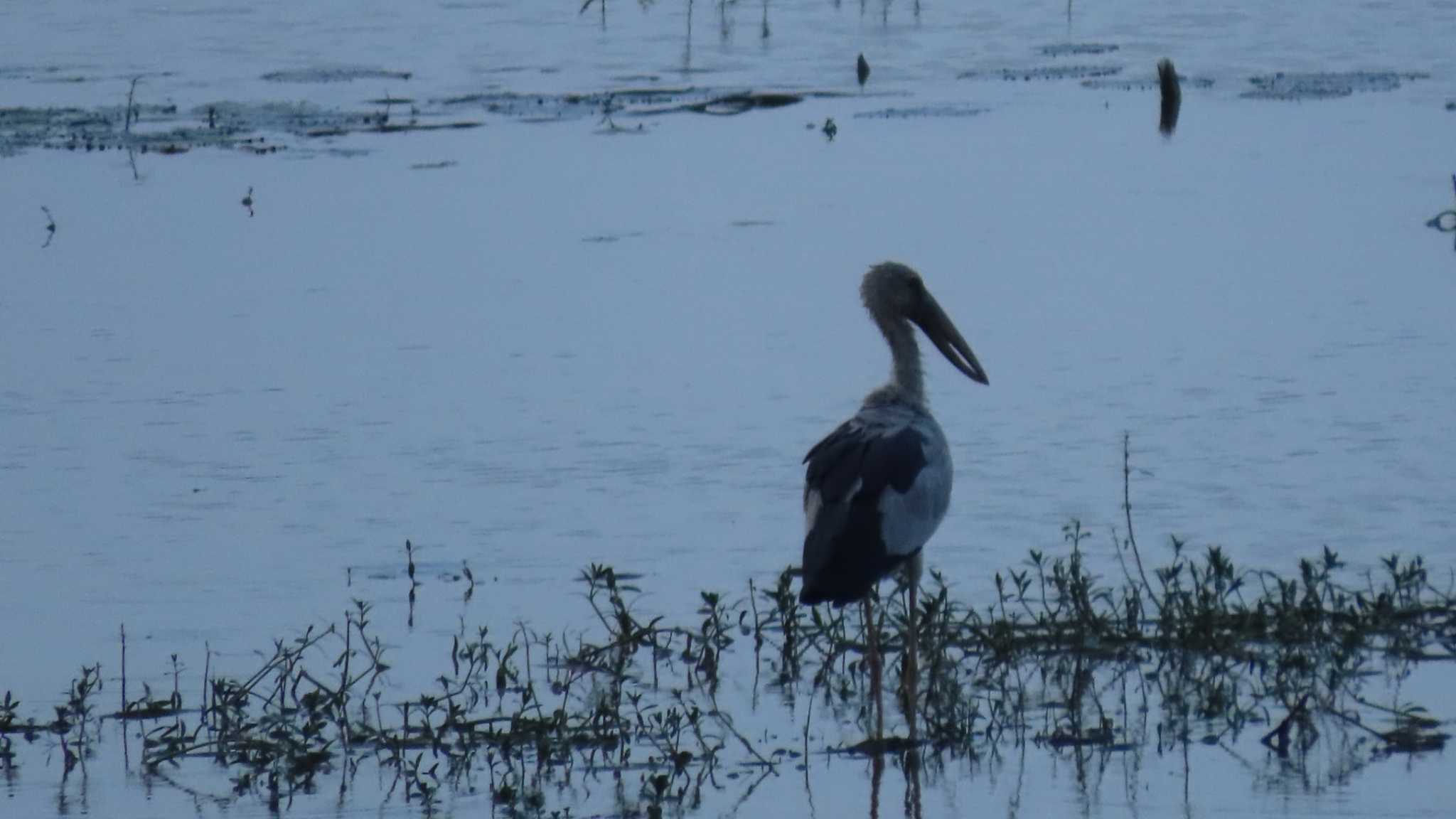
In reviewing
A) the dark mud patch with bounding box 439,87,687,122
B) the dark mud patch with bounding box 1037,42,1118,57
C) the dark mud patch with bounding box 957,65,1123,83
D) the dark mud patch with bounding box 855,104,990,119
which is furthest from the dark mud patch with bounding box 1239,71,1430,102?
the dark mud patch with bounding box 439,87,687,122

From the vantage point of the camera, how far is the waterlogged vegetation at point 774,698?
6.45 m

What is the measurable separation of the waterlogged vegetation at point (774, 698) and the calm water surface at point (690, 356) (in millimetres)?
213

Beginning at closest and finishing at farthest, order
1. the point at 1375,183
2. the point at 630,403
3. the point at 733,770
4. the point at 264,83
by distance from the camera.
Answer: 1. the point at 733,770
2. the point at 630,403
3. the point at 1375,183
4. the point at 264,83

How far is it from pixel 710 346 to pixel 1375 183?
584 centimetres

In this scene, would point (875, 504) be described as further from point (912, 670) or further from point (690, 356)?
point (690, 356)

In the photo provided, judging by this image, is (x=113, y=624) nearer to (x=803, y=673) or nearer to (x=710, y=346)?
(x=803, y=673)

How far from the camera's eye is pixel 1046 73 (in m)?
23.9

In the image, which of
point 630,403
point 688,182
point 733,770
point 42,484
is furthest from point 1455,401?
point 688,182

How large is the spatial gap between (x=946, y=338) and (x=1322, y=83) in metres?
14.0

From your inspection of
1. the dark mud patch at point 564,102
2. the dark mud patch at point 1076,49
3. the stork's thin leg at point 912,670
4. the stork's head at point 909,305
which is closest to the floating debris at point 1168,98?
the dark mud patch at point 564,102

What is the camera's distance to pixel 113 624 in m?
8.28

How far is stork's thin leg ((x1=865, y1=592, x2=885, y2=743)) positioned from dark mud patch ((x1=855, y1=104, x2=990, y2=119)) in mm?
14136

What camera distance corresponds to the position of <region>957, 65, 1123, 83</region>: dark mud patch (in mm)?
23547

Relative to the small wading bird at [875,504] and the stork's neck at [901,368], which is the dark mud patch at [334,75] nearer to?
the stork's neck at [901,368]
